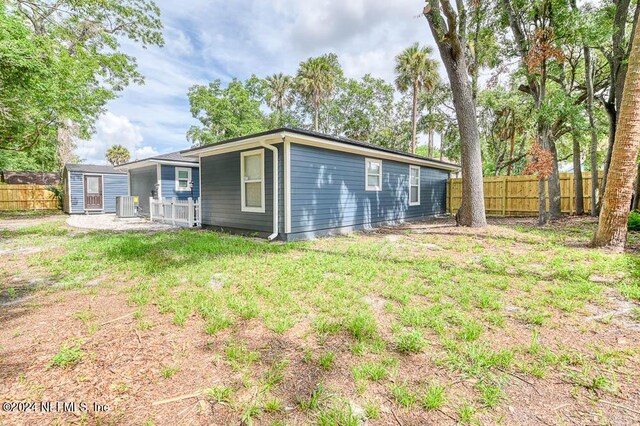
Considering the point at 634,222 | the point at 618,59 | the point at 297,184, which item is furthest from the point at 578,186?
the point at 297,184

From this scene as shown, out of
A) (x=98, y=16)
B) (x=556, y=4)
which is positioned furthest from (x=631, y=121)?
(x=98, y=16)

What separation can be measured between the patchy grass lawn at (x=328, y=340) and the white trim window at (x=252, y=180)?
2.92 m

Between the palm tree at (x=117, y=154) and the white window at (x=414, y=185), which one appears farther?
the palm tree at (x=117, y=154)

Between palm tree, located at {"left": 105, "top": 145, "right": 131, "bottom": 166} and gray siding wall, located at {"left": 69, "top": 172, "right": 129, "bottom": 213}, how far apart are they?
23.0m

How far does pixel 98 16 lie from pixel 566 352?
14.9m

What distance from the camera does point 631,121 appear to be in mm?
4848

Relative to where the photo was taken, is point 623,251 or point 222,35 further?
point 222,35

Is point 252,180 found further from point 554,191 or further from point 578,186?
point 578,186

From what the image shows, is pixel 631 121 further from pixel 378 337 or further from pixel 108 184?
pixel 108 184

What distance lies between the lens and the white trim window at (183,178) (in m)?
12.6

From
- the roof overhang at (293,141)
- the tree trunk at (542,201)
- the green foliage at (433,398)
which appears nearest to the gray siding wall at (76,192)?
the roof overhang at (293,141)

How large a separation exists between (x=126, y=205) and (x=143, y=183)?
124 cm

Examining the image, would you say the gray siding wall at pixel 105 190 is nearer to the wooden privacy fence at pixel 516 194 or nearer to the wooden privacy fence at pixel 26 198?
the wooden privacy fence at pixel 26 198

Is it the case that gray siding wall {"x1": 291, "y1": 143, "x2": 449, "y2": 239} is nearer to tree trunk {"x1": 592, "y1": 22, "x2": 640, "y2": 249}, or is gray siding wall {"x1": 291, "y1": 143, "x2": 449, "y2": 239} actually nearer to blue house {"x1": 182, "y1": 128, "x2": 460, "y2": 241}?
blue house {"x1": 182, "y1": 128, "x2": 460, "y2": 241}
